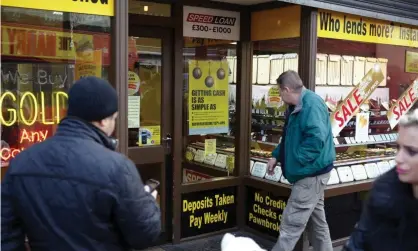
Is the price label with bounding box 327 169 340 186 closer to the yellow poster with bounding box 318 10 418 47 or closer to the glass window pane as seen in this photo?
the yellow poster with bounding box 318 10 418 47

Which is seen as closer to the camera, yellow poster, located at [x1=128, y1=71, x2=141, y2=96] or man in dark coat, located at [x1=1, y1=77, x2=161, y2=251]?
man in dark coat, located at [x1=1, y1=77, x2=161, y2=251]

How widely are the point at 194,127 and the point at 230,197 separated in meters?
0.98

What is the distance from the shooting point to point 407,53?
675cm

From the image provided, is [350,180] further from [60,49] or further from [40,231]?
[40,231]

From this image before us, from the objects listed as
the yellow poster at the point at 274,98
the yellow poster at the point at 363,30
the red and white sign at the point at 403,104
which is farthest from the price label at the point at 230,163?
the red and white sign at the point at 403,104

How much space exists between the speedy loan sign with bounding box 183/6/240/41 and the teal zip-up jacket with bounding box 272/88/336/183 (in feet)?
5.04

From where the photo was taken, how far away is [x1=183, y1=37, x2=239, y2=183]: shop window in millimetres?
5736

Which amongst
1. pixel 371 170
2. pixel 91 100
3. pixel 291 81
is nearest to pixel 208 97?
pixel 291 81

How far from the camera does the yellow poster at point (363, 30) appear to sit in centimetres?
556

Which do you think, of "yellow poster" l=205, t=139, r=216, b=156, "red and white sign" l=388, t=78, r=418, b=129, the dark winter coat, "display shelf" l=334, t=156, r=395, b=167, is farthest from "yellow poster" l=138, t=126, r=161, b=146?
the dark winter coat

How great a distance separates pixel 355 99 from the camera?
20.0 feet

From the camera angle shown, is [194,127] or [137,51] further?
[194,127]

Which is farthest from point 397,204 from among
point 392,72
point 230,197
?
point 392,72

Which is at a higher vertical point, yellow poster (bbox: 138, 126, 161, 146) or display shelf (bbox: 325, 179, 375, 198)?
yellow poster (bbox: 138, 126, 161, 146)
